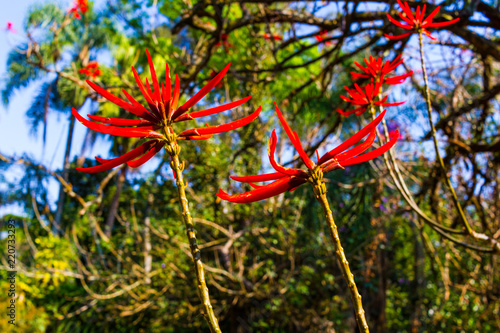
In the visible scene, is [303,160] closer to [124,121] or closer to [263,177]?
[263,177]

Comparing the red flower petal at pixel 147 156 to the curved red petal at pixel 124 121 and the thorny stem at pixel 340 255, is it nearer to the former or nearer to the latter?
the curved red petal at pixel 124 121

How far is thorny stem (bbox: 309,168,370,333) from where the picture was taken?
0.46 meters

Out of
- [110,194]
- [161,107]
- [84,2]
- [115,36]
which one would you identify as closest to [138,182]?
[110,194]

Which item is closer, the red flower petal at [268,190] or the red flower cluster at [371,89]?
the red flower petal at [268,190]

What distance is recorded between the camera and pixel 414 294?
242 inches

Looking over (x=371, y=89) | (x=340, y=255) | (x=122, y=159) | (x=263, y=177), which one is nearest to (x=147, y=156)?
(x=122, y=159)

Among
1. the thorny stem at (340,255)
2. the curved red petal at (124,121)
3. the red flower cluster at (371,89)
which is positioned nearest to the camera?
the thorny stem at (340,255)

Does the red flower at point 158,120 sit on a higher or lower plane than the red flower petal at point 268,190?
higher

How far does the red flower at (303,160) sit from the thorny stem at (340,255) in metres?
0.01

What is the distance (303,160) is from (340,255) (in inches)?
5.3

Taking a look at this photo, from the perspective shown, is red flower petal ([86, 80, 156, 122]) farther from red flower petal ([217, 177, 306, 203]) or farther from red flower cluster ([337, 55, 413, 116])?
red flower cluster ([337, 55, 413, 116])

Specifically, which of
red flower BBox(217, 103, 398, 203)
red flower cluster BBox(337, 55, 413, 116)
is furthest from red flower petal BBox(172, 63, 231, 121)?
red flower cluster BBox(337, 55, 413, 116)

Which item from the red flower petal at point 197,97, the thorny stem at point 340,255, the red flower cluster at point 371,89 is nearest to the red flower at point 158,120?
the red flower petal at point 197,97

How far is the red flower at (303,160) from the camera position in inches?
19.2
